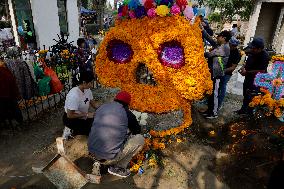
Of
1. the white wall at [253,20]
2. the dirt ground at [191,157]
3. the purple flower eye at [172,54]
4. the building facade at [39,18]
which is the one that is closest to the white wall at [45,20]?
the building facade at [39,18]

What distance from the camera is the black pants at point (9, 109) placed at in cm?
544

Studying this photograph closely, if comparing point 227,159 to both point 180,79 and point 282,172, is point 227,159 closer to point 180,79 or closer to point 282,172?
point 180,79

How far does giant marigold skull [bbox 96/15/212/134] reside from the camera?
5004mm

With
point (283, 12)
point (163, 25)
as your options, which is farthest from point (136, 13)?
point (283, 12)

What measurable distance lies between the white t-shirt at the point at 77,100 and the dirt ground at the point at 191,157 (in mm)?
1044

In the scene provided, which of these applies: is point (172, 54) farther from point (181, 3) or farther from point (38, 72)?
point (38, 72)

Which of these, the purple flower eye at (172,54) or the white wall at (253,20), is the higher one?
the white wall at (253,20)

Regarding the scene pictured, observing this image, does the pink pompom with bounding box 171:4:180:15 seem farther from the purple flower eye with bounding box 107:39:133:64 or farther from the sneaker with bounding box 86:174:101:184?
the sneaker with bounding box 86:174:101:184

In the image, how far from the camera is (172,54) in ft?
17.0

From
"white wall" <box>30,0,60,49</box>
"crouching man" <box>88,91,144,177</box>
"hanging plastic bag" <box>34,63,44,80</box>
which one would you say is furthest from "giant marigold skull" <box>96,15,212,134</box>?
"white wall" <box>30,0,60,49</box>

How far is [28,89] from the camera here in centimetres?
631

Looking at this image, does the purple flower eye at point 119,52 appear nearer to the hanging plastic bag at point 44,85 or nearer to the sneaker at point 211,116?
the hanging plastic bag at point 44,85

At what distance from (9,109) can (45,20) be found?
774cm

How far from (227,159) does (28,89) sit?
191 inches
